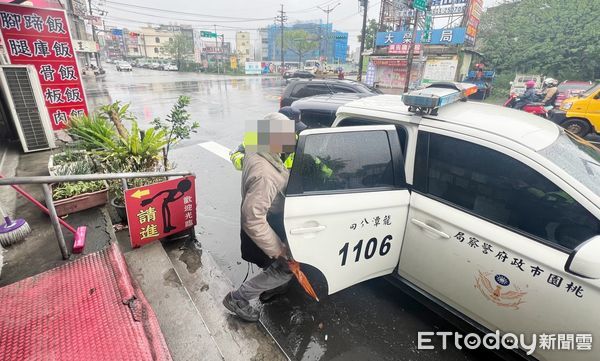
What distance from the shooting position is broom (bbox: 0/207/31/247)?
9.80 feet

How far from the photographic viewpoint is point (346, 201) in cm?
219

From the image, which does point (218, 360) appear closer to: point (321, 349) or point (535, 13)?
point (321, 349)

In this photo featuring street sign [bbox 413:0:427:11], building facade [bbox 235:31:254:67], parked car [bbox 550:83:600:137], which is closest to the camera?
parked car [bbox 550:83:600:137]

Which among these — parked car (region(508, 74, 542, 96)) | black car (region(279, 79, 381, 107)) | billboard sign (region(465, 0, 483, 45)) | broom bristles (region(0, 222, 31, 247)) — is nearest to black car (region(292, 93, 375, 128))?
black car (region(279, 79, 381, 107))

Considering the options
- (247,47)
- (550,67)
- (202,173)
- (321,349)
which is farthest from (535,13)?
(247,47)

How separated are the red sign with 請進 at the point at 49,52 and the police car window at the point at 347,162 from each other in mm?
6571

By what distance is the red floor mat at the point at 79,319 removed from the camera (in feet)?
4.71

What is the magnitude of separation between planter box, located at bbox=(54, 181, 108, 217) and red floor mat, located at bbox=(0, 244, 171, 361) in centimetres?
206

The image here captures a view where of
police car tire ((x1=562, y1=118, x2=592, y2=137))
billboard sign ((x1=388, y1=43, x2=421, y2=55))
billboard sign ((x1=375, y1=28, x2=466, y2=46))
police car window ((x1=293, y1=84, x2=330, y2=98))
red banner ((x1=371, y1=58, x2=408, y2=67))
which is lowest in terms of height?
police car tire ((x1=562, y1=118, x2=592, y2=137))

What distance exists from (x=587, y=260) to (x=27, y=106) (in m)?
7.89

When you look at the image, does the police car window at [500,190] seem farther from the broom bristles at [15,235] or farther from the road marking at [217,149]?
the road marking at [217,149]

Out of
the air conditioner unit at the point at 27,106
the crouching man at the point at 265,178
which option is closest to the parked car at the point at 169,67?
the air conditioner unit at the point at 27,106

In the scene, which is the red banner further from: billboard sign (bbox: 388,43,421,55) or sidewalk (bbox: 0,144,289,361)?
sidewalk (bbox: 0,144,289,361)

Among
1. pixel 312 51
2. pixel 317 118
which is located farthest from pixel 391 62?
pixel 312 51
